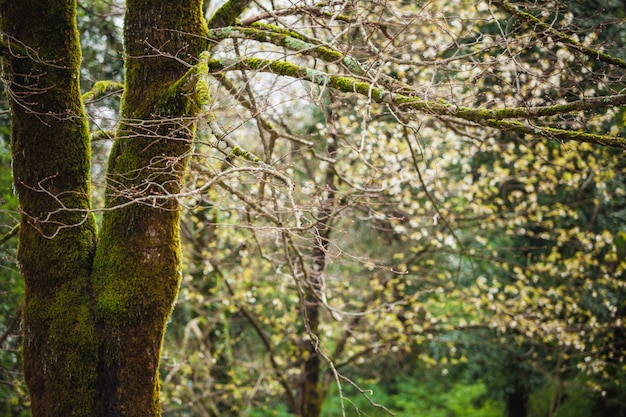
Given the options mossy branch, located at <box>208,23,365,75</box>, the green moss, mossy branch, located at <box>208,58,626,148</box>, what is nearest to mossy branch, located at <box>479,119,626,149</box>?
mossy branch, located at <box>208,58,626,148</box>

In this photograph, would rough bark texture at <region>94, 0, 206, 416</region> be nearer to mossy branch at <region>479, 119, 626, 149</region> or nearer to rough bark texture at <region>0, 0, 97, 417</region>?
rough bark texture at <region>0, 0, 97, 417</region>

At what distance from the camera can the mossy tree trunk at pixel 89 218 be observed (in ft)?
9.46

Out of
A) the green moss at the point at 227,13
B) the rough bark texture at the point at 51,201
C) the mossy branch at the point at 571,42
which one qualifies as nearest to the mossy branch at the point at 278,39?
the green moss at the point at 227,13

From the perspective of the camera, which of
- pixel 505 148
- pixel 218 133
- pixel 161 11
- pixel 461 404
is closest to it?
pixel 218 133

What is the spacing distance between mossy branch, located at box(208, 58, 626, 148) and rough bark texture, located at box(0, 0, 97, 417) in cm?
96

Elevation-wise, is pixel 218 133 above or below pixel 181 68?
below

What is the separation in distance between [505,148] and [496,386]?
5.51 m

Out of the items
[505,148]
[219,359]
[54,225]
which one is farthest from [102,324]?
[505,148]

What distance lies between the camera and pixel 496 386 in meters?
10.6

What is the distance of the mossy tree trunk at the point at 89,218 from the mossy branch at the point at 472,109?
1.51ft

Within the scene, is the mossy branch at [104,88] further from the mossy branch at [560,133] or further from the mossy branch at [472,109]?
the mossy branch at [560,133]

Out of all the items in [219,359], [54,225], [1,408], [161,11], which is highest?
[161,11]

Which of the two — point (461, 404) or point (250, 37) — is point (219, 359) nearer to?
point (250, 37)

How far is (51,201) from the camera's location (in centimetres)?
303
